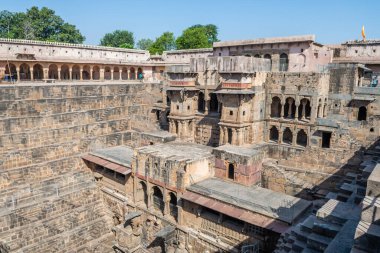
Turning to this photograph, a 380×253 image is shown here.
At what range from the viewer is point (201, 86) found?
23.8 meters

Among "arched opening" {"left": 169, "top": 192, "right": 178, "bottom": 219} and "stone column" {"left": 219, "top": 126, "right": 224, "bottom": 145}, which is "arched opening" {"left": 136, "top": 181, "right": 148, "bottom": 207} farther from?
"stone column" {"left": 219, "top": 126, "right": 224, "bottom": 145}

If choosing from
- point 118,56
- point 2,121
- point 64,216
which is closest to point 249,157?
point 64,216

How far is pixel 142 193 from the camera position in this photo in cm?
1994

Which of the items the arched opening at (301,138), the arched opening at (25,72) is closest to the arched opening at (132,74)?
the arched opening at (25,72)

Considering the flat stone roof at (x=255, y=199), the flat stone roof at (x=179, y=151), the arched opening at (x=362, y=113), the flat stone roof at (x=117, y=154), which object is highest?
the arched opening at (x=362, y=113)

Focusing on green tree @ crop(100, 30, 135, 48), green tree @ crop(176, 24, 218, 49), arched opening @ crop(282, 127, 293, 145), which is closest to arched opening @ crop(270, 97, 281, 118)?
arched opening @ crop(282, 127, 293, 145)

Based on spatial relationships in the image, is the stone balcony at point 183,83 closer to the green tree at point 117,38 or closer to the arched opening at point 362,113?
the arched opening at point 362,113

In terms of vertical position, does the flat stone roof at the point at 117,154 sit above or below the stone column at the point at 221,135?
below

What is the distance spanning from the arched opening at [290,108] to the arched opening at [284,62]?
303 centimetres

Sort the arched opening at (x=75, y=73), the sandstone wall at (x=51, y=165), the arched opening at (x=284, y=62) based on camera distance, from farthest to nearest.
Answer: the arched opening at (x=75, y=73), the arched opening at (x=284, y=62), the sandstone wall at (x=51, y=165)

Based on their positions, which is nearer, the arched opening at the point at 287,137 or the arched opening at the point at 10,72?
the arched opening at the point at 287,137

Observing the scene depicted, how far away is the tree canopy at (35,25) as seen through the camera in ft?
173

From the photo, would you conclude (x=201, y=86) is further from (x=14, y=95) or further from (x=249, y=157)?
(x=14, y=95)

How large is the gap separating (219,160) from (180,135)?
259 inches
